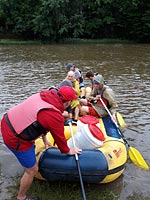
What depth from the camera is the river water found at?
448 centimetres

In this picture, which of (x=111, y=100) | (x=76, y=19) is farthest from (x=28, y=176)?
(x=76, y=19)

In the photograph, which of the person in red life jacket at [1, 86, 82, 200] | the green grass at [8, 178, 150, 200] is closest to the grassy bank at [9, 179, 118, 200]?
the green grass at [8, 178, 150, 200]

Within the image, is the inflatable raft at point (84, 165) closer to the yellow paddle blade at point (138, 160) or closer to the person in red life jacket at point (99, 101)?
the yellow paddle blade at point (138, 160)

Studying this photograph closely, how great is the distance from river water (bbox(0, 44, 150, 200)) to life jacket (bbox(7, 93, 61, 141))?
1.15 m

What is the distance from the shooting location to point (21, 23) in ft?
105

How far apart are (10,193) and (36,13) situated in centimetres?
2909

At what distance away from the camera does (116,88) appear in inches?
408

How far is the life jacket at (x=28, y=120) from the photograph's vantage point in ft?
10.7

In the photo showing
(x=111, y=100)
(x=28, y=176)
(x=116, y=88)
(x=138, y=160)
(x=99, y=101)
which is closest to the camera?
(x=28, y=176)

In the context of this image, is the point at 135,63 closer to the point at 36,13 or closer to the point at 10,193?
the point at 10,193

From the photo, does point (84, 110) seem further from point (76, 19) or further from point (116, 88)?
point (76, 19)

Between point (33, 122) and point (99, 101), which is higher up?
point (33, 122)

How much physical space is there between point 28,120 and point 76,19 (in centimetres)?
2836

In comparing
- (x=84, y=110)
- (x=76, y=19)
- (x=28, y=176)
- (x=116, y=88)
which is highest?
(x=76, y=19)
